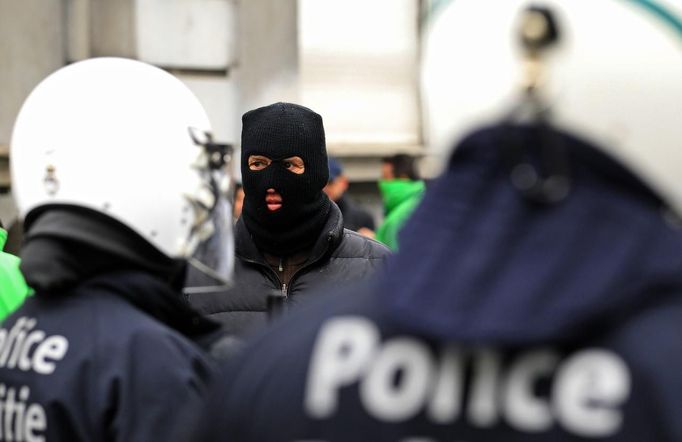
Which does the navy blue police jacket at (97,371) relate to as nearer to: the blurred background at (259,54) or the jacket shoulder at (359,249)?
the jacket shoulder at (359,249)

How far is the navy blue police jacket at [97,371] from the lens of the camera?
78.5 inches

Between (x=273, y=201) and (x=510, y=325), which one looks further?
(x=273, y=201)

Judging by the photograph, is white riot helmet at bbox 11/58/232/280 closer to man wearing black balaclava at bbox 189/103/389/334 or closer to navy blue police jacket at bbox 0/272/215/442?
navy blue police jacket at bbox 0/272/215/442

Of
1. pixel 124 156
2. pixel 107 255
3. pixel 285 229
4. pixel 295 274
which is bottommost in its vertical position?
→ pixel 295 274

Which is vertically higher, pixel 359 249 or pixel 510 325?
pixel 510 325

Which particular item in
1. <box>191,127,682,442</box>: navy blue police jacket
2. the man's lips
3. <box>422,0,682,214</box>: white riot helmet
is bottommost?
the man's lips

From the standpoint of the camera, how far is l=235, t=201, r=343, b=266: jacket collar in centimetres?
375

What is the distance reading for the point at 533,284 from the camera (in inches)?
45.0

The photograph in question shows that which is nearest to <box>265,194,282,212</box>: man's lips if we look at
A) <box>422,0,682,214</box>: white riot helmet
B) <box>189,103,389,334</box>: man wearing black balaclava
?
<box>189,103,389,334</box>: man wearing black balaclava

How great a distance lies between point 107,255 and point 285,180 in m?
1.71

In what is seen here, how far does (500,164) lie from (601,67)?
0.15 metres

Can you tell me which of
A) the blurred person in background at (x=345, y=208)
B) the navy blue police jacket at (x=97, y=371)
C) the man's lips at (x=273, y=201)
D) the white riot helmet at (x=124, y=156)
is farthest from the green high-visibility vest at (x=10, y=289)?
the blurred person in background at (x=345, y=208)

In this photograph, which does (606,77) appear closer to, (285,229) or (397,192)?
(285,229)

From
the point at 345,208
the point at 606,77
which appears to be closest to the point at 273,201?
the point at 606,77
